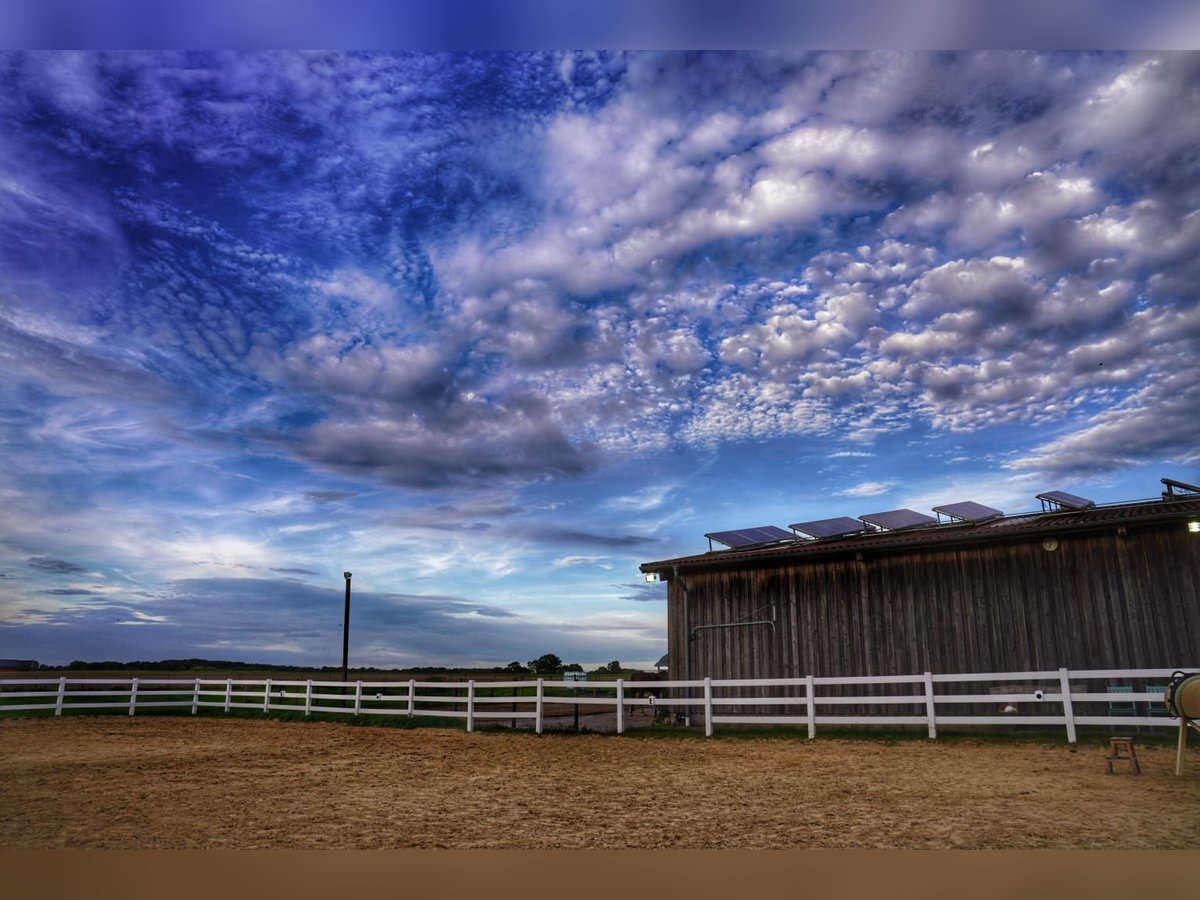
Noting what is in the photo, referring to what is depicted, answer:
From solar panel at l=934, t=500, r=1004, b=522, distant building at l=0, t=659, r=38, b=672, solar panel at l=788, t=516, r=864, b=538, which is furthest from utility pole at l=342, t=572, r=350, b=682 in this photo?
solar panel at l=934, t=500, r=1004, b=522

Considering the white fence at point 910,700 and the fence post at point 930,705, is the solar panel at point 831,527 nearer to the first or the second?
the white fence at point 910,700

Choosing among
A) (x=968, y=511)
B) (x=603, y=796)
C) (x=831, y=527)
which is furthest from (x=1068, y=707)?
(x=603, y=796)

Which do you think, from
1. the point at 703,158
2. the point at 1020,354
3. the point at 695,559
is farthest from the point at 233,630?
the point at 1020,354

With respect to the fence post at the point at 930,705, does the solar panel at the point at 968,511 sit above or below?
above

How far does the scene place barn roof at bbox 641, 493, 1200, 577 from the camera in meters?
11.0

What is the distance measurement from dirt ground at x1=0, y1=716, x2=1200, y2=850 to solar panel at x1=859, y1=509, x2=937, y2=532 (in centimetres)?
409

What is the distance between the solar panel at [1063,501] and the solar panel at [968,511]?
2.47 ft

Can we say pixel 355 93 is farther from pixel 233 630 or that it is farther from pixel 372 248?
pixel 233 630

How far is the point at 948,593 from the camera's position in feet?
40.4

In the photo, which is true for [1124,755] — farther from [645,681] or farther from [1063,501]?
[645,681]

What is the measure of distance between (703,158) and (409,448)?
24.8 ft

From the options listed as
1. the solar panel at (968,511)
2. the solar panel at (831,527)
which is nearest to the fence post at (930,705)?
the solar panel at (968,511)

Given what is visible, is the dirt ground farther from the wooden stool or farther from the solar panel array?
the solar panel array

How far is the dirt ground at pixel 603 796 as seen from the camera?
515 centimetres
